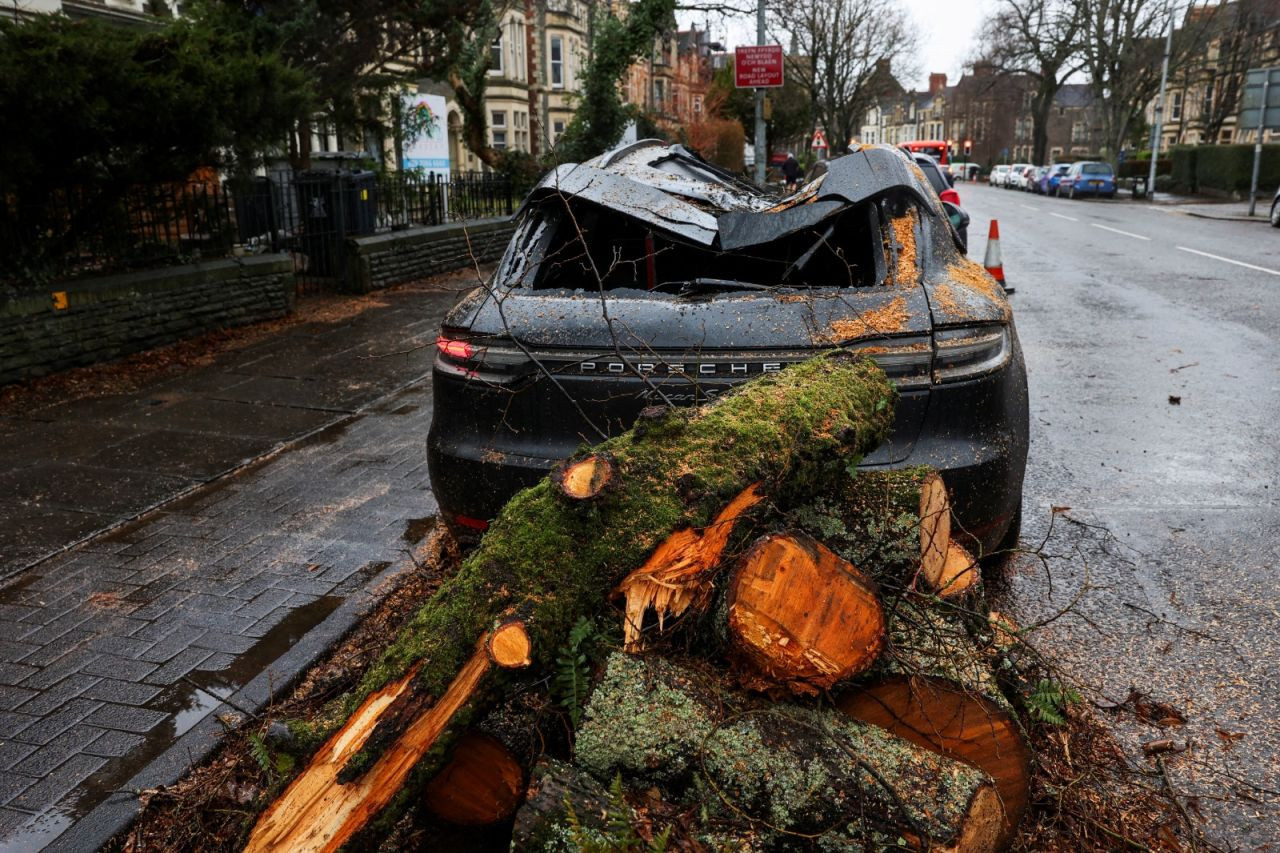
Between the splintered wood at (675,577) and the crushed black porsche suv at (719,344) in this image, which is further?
the crushed black porsche suv at (719,344)

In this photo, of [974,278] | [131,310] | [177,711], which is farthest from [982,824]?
[131,310]

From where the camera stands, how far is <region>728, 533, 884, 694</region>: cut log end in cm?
244

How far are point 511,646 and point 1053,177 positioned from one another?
161ft

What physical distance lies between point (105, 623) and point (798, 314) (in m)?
3.29

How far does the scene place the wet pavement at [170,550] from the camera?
11.3 feet

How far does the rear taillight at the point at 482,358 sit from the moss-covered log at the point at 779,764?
141cm

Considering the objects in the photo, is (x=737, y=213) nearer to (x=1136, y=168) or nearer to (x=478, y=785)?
(x=478, y=785)

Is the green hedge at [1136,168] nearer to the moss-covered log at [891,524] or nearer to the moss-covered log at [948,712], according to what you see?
the moss-covered log at [891,524]

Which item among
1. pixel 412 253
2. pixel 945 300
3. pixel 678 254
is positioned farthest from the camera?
pixel 412 253

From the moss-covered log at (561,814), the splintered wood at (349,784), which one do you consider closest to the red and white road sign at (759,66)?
the splintered wood at (349,784)

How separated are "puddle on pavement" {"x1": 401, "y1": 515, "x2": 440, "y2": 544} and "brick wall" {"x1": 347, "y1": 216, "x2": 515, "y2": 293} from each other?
23.9 ft

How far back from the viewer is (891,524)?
282 centimetres

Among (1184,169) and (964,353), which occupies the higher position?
(1184,169)

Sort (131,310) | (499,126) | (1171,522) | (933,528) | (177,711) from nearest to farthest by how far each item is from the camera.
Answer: (933,528) < (177,711) < (1171,522) < (131,310) < (499,126)
